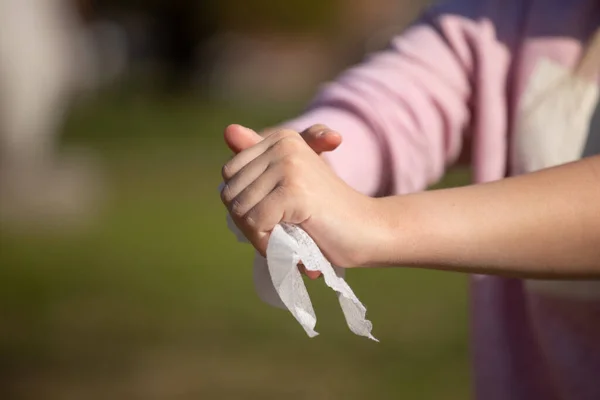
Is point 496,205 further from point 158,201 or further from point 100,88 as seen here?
point 100,88

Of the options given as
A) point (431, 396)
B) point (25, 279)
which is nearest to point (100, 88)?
point (25, 279)

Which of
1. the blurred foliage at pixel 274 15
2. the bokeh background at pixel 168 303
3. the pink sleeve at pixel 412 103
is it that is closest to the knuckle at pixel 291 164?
the pink sleeve at pixel 412 103

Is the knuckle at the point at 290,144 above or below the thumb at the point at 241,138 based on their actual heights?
below

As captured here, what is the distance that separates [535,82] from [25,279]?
7.81ft

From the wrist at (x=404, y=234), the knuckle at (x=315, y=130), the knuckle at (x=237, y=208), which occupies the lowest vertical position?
the wrist at (x=404, y=234)

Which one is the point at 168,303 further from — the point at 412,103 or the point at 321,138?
Result: the point at 321,138

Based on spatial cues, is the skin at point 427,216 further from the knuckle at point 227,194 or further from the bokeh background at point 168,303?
the bokeh background at point 168,303

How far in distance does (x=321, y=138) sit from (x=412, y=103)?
0.30 meters

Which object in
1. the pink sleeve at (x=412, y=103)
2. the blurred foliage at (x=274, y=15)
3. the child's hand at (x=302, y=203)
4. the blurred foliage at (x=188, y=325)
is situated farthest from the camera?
the blurred foliage at (x=274, y=15)

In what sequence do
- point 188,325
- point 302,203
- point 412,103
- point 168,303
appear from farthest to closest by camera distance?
1. point 168,303
2. point 188,325
3. point 412,103
4. point 302,203

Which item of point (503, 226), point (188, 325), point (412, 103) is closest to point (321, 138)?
point (503, 226)

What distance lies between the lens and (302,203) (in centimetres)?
71

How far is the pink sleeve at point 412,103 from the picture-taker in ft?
3.32

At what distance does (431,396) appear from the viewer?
2.10m
